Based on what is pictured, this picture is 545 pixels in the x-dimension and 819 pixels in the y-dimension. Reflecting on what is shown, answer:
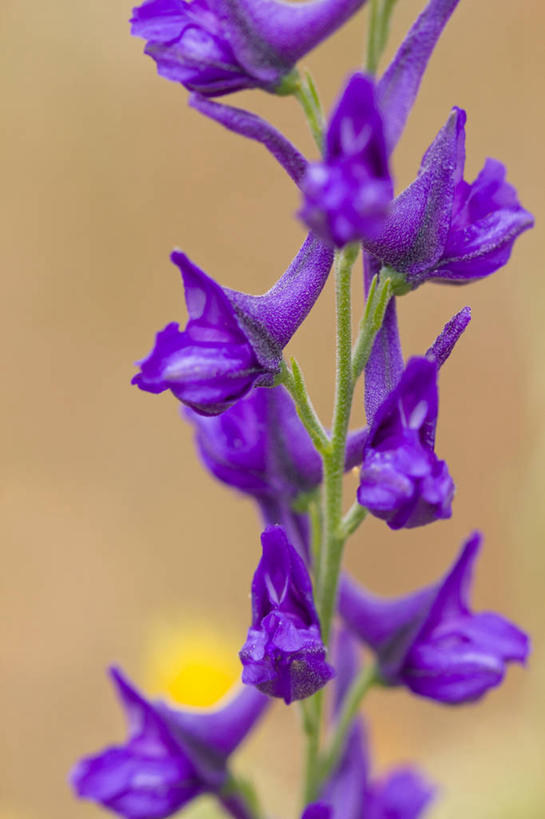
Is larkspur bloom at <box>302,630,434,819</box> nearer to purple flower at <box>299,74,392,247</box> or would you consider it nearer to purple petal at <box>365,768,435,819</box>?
purple petal at <box>365,768,435,819</box>

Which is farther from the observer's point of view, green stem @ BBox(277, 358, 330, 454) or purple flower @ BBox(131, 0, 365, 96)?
green stem @ BBox(277, 358, 330, 454)

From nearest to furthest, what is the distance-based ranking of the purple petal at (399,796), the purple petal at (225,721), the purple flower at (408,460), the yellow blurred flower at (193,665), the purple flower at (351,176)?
the purple flower at (351,176) < the purple flower at (408,460) < the purple petal at (225,721) < the purple petal at (399,796) < the yellow blurred flower at (193,665)

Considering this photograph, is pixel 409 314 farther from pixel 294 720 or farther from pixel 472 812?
pixel 472 812

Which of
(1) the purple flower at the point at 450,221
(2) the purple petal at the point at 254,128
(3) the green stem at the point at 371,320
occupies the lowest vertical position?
(3) the green stem at the point at 371,320

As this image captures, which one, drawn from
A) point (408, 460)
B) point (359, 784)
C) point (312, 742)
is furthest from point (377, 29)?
point (359, 784)

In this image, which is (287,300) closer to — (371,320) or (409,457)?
(371,320)

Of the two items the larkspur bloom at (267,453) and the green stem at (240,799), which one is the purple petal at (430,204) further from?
the green stem at (240,799)

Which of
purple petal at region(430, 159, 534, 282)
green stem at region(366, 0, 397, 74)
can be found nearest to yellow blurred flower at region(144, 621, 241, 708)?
purple petal at region(430, 159, 534, 282)

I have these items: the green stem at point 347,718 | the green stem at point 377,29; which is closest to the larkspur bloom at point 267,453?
the green stem at point 347,718
